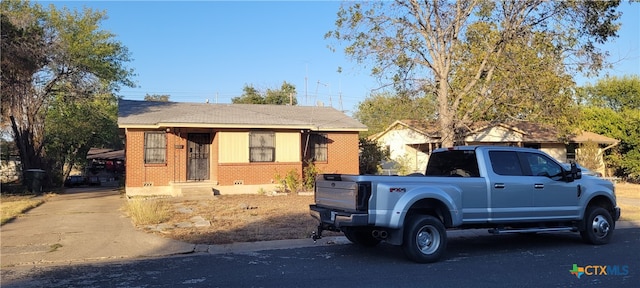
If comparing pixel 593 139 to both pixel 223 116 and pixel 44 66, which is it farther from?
pixel 44 66

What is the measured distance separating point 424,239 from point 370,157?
63.9ft

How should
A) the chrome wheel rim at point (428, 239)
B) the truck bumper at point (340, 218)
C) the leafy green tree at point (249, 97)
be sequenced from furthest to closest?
the leafy green tree at point (249, 97), the chrome wheel rim at point (428, 239), the truck bumper at point (340, 218)

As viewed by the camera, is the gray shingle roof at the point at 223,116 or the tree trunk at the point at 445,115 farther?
the gray shingle roof at the point at 223,116

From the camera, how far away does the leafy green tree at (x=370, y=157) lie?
27.5 m

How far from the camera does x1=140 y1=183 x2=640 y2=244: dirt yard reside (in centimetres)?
1079

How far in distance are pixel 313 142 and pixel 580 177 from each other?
1519cm

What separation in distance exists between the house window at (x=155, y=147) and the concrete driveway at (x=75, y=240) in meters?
6.27

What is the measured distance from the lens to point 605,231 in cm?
991

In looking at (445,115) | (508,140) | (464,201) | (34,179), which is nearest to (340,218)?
(464,201)

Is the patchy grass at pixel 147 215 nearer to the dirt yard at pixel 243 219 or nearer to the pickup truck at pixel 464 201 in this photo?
the dirt yard at pixel 243 219

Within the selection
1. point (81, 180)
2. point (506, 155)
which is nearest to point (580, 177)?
point (506, 155)

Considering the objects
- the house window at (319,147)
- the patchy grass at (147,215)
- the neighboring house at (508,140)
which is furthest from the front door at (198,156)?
the neighboring house at (508,140)

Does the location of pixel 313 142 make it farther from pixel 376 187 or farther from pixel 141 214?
pixel 376 187

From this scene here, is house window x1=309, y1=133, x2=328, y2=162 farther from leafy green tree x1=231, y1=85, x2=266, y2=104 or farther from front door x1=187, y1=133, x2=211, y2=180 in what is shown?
leafy green tree x1=231, y1=85, x2=266, y2=104
